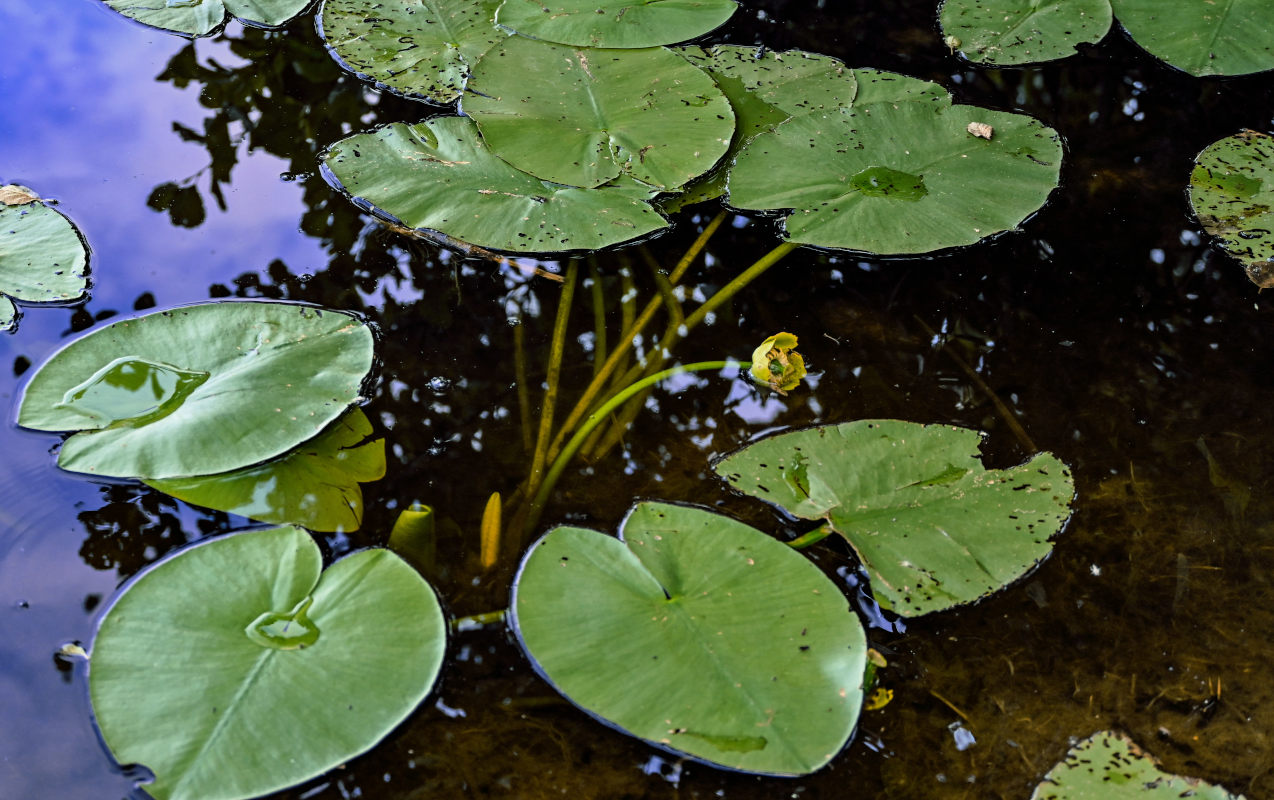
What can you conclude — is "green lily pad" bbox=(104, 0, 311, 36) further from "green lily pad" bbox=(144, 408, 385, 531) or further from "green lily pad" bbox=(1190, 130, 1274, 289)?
"green lily pad" bbox=(1190, 130, 1274, 289)

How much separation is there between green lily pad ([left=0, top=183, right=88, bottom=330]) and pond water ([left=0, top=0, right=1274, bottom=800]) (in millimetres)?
43

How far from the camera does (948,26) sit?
2590mm

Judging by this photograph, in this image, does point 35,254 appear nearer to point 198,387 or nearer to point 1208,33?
point 198,387

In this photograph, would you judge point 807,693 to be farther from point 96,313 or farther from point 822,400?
point 96,313

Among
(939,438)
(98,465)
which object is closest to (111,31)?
(98,465)

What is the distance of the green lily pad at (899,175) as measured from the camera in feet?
6.28

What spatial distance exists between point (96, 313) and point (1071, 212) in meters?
2.22

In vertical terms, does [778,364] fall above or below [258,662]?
below

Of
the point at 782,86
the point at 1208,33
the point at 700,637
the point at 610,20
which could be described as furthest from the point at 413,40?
the point at 1208,33

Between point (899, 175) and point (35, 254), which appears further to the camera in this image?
point (899, 175)

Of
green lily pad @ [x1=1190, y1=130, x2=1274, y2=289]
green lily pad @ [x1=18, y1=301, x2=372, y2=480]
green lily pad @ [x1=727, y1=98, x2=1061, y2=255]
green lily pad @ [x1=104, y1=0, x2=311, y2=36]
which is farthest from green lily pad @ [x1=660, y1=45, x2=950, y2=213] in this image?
green lily pad @ [x1=104, y1=0, x2=311, y2=36]

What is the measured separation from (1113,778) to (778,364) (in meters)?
0.85

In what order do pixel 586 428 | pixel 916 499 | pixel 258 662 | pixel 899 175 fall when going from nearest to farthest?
pixel 258 662
pixel 916 499
pixel 586 428
pixel 899 175

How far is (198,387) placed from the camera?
1.57 meters
